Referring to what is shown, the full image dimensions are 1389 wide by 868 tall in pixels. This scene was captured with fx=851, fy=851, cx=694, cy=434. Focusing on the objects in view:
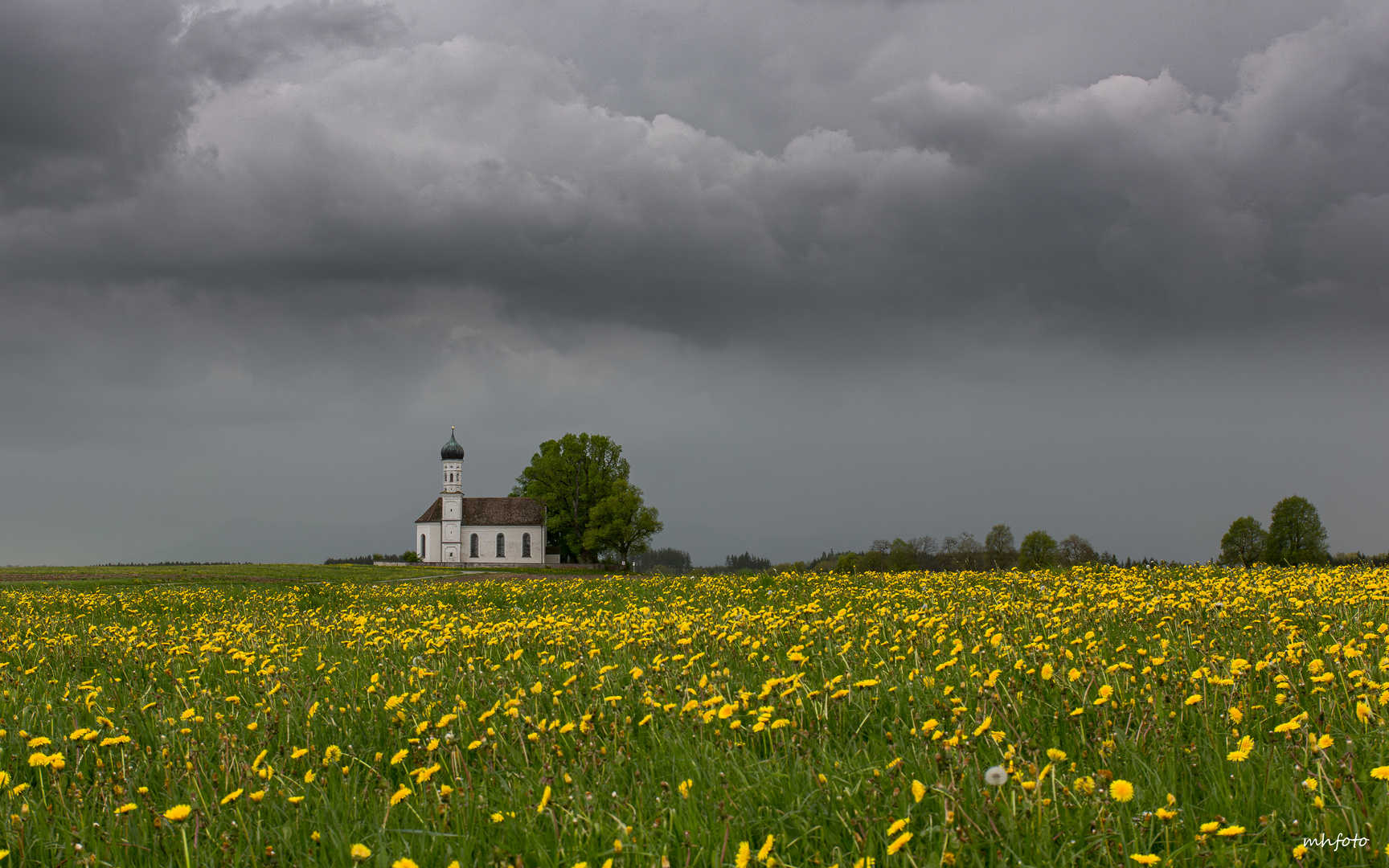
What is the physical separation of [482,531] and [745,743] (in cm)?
9461

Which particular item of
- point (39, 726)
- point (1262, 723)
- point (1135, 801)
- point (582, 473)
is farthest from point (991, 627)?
point (582, 473)

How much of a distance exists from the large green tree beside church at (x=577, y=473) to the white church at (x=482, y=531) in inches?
493

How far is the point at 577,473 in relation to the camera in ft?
262

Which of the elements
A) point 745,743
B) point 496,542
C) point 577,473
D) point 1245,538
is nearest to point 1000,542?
point 1245,538

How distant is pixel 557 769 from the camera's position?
4.52 m

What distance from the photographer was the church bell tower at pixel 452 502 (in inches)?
3775

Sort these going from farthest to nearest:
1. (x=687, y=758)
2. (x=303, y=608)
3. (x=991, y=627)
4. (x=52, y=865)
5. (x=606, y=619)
Result: (x=303, y=608), (x=606, y=619), (x=991, y=627), (x=687, y=758), (x=52, y=865)

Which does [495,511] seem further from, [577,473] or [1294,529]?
[1294,529]

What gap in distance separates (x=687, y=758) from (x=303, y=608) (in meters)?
14.3

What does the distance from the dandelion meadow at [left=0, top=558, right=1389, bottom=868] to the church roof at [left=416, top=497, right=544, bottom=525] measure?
86.4 metres

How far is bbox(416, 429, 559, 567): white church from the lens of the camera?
9431 centimetres

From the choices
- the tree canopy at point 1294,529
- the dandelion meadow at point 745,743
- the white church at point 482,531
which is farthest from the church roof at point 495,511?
the dandelion meadow at point 745,743

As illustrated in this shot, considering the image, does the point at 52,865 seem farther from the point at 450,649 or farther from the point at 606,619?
the point at 606,619

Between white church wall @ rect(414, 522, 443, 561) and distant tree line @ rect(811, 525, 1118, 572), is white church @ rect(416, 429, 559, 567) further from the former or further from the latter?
distant tree line @ rect(811, 525, 1118, 572)
